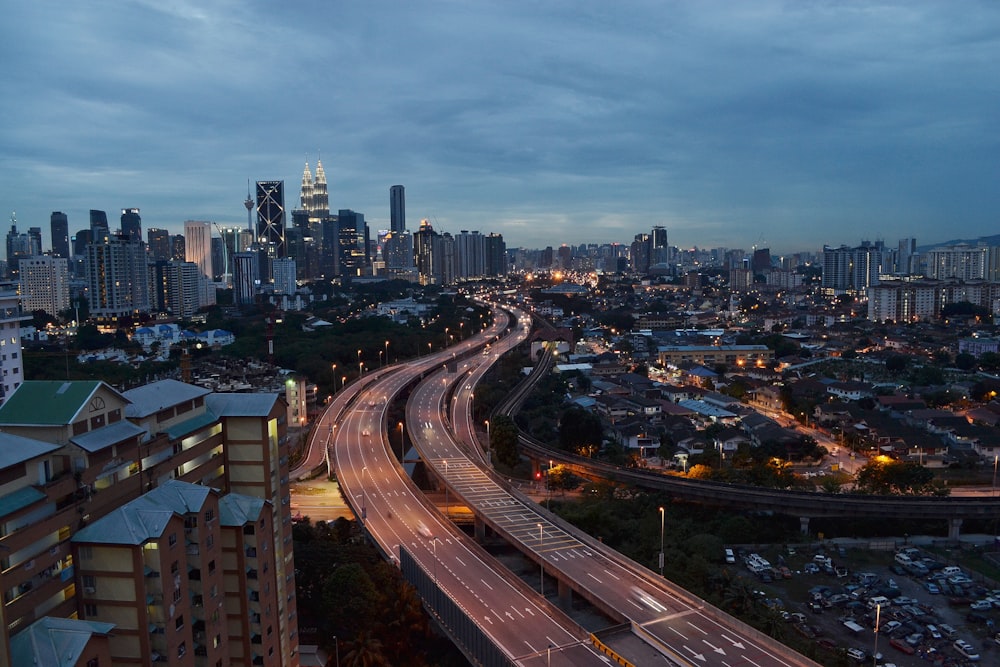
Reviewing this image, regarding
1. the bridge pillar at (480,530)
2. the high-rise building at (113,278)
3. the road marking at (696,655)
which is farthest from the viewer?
the high-rise building at (113,278)

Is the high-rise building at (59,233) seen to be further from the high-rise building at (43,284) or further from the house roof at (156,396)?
the house roof at (156,396)

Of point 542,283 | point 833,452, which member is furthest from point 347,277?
point 833,452

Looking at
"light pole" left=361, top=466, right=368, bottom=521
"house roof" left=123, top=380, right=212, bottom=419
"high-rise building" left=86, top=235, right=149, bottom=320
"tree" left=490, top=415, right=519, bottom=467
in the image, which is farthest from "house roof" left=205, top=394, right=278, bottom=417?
"high-rise building" left=86, top=235, right=149, bottom=320

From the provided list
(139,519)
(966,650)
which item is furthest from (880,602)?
(139,519)

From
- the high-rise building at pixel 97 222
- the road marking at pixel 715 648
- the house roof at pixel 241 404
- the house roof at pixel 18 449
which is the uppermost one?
the high-rise building at pixel 97 222

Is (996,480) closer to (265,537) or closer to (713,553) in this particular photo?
(713,553)

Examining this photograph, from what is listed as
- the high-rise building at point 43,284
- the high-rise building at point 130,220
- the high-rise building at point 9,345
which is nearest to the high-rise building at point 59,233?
the high-rise building at point 130,220

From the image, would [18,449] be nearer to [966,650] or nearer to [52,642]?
[52,642]
